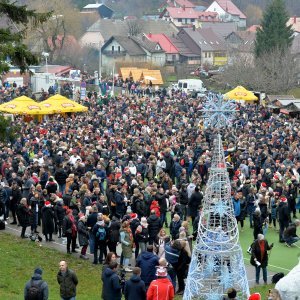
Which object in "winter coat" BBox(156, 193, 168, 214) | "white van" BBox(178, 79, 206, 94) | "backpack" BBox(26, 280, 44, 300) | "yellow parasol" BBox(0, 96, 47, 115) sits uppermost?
"backpack" BBox(26, 280, 44, 300)

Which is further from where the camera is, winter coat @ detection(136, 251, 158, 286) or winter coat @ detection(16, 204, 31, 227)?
winter coat @ detection(16, 204, 31, 227)

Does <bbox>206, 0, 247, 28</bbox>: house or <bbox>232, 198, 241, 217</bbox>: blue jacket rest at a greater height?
<bbox>232, 198, 241, 217</bbox>: blue jacket

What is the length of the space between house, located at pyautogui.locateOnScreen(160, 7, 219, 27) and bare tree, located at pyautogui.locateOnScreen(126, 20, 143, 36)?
63.5ft

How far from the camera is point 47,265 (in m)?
19.9

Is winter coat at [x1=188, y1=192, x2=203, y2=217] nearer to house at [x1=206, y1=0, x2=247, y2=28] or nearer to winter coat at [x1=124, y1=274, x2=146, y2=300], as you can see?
winter coat at [x1=124, y1=274, x2=146, y2=300]

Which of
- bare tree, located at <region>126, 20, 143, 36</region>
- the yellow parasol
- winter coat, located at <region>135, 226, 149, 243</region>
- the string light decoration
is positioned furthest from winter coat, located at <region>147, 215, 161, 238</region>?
bare tree, located at <region>126, 20, 143, 36</region>

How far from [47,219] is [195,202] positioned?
3.91 metres

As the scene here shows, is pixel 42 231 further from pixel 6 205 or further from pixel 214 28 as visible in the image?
pixel 214 28

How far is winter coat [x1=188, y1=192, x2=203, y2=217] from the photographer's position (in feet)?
78.2

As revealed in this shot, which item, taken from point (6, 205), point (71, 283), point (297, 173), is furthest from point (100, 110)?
point (71, 283)

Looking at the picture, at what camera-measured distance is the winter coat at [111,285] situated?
1524cm

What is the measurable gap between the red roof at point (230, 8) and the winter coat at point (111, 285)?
136 metres

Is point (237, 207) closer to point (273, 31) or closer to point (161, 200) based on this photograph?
point (161, 200)

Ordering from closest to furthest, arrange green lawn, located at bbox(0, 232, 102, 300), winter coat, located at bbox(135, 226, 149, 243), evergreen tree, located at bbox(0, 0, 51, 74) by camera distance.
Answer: green lawn, located at bbox(0, 232, 102, 300)
evergreen tree, located at bbox(0, 0, 51, 74)
winter coat, located at bbox(135, 226, 149, 243)
